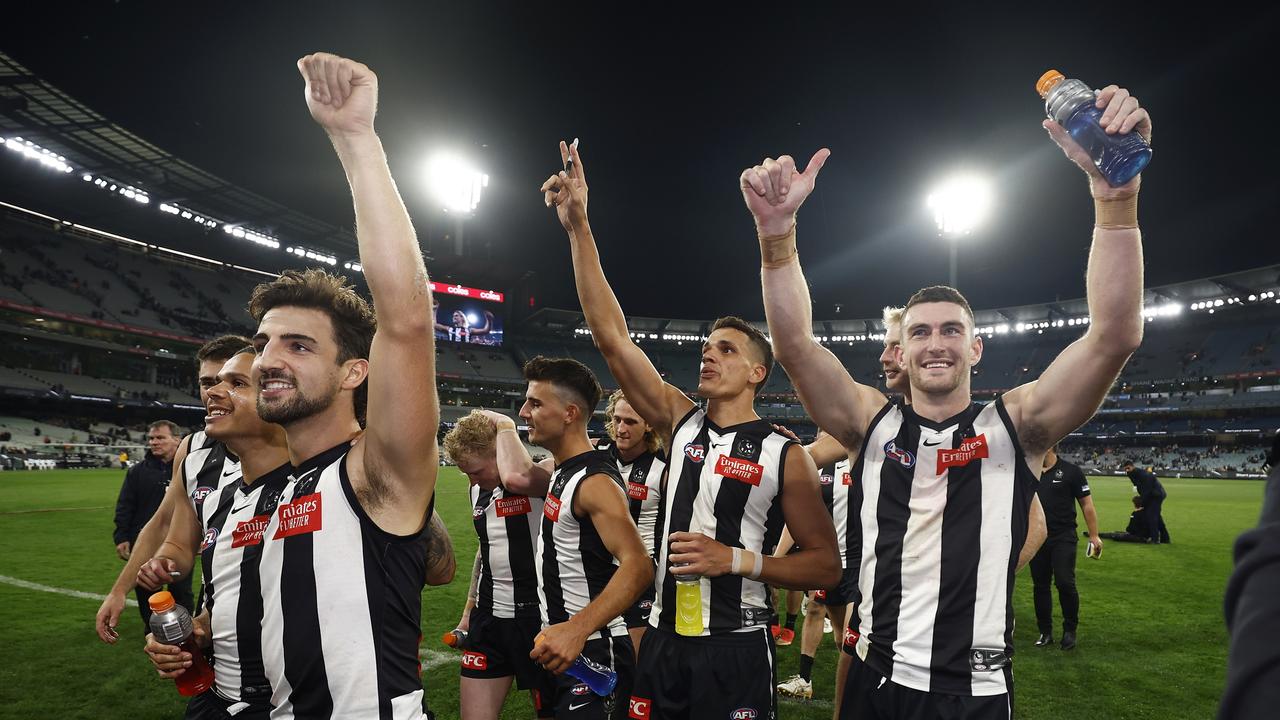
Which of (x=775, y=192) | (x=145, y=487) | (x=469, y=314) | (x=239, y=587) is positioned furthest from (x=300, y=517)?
(x=469, y=314)

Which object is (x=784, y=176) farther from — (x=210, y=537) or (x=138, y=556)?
(x=138, y=556)

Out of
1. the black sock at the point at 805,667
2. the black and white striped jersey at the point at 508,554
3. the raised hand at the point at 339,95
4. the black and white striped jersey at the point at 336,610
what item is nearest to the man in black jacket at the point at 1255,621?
the black and white striped jersey at the point at 336,610

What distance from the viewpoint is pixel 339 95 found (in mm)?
2201

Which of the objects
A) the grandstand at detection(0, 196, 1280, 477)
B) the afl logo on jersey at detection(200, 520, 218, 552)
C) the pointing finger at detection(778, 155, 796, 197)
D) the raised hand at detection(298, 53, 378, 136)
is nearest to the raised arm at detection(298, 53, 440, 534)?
the raised hand at detection(298, 53, 378, 136)

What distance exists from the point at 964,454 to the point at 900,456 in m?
0.28

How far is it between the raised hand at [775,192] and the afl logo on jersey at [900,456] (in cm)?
118

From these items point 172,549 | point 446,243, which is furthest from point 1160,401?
point 172,549

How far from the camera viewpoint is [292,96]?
32125 mm

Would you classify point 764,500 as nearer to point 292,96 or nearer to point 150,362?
point 292,96

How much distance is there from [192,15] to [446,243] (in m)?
34.5

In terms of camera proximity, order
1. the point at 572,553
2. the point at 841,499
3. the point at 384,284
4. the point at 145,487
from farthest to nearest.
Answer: the point at 145,487
the point at 841,499
the point at 572,553
the point at 384,284

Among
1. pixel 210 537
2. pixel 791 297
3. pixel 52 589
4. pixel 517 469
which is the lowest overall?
pixel 52 589

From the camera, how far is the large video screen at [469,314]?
185 feet

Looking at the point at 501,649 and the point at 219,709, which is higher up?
the point at 219,709
